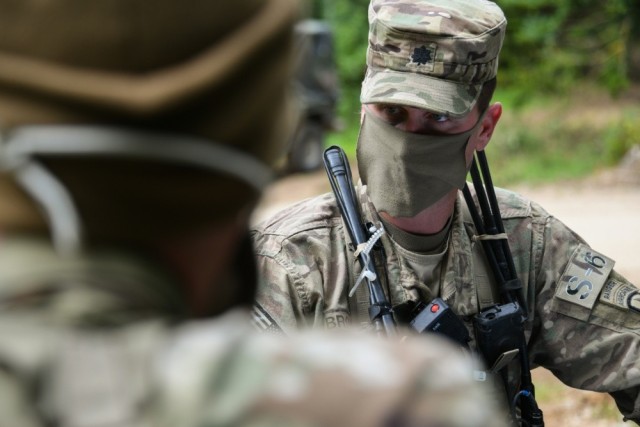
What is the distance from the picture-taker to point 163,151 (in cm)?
98

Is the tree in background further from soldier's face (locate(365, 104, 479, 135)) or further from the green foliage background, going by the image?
soldier's face (locate(365, 104, 479, 135))

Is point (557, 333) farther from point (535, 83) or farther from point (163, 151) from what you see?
point (535, 83)

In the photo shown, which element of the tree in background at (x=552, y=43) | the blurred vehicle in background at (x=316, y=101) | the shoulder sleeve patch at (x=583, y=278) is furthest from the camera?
the blurred vehicle in background at (x=316, y=101)

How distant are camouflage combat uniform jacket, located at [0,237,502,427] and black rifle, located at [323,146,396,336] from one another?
69.2 inches

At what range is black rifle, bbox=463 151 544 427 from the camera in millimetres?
2971

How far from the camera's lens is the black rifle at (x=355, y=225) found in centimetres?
280

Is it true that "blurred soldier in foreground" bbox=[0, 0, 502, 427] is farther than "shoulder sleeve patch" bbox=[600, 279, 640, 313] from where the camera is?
No

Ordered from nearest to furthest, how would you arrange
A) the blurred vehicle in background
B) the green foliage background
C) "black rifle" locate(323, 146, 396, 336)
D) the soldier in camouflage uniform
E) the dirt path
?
"black rifle" locate(323, 146, 396, 336), the soldier in camouflage uniform, the dirt path, the green foliage background, the blurred vehicle in background

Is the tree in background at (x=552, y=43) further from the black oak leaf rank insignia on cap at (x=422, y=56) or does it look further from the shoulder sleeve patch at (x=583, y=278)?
the black oak leaf rank insignia on cap at (x=422, y=56)

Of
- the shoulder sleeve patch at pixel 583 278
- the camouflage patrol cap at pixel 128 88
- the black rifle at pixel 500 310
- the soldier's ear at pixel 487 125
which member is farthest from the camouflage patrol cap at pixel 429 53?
the camouflage patrol cap at pixel 128 88

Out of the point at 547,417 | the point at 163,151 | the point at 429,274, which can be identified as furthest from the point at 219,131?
→ the point at 547,417

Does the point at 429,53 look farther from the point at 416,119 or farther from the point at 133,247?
the point at 133,247

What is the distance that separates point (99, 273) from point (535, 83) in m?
11.9

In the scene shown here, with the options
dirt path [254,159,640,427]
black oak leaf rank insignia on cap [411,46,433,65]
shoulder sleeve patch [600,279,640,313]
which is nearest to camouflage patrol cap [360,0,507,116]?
black oak leaf rank insignia on cap [411,46,433,65]
